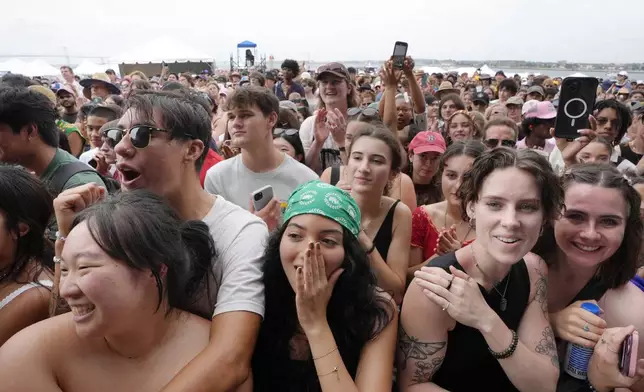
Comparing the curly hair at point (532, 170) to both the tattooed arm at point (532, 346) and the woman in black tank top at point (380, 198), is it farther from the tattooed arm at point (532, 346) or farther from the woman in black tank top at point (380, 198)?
the woman in black tank top at point (380, 198)

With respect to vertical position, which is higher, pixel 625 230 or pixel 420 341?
pixel 625 230

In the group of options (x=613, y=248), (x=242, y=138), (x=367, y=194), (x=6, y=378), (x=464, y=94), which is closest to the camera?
(x=6, y=378)

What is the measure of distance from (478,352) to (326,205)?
89cm

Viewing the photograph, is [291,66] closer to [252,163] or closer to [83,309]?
[252,163]

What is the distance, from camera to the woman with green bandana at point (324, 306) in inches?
65.8

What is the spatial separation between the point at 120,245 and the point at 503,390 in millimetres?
1654

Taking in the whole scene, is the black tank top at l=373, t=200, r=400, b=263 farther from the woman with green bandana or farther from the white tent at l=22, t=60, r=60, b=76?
the white tent at l=22, t=60, r=60, b=76

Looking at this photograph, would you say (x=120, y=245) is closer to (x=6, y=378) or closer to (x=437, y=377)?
(x=6, y=378)

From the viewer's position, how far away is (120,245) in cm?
137

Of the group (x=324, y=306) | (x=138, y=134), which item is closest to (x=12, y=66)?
(x=138, y=134)

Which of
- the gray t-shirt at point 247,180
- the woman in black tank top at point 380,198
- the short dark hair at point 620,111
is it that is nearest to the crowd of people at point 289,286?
the woman in black tank top at point 380,198

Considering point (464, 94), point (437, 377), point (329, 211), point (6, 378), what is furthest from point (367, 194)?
point (464, 94)

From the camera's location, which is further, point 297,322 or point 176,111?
point 176,111

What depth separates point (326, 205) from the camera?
1.74m
